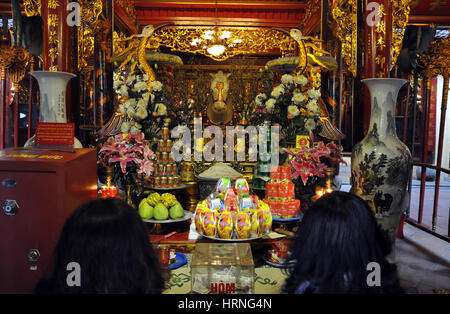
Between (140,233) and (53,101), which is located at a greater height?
(53,101)

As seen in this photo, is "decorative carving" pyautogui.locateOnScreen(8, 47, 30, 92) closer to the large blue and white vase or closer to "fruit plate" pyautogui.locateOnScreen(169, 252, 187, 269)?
"fruit plate" pyautogui.locateOnScreen(169, 252, 187, 269)

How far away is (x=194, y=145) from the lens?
8.64 feet

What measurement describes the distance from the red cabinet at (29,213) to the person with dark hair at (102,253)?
21 centimetres

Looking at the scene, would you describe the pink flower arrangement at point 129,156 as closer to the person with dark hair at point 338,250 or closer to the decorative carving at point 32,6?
the person with dark hair at point 338,250

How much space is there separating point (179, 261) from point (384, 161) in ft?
3.77

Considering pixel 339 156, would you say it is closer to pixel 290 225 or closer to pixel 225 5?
pixel 290 225

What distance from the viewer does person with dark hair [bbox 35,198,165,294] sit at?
74 cm

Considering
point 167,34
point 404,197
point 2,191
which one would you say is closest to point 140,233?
point 2,191

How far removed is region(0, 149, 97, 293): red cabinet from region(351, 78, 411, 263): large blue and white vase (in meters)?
1.46

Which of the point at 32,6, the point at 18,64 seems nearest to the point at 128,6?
the point at 18,64

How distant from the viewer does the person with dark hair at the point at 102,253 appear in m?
0.74

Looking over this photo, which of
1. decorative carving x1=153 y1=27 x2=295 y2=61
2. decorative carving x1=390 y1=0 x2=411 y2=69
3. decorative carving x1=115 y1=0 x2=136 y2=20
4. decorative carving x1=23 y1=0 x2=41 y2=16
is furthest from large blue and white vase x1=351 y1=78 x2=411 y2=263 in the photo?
decorative carving x1=153 y1=27 x2=295 y2=61

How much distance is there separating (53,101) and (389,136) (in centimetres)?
164
